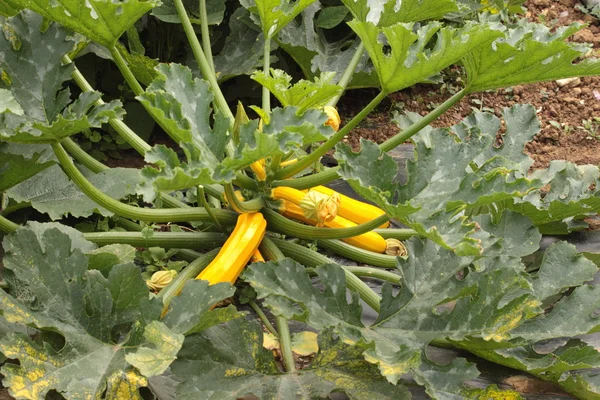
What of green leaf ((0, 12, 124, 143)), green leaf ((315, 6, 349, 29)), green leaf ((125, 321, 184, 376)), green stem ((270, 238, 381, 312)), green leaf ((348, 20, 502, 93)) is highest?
green leaf ((0, 12, 124, 143))

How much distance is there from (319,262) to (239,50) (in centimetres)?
117

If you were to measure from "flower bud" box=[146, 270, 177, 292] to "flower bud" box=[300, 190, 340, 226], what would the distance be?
427 mm

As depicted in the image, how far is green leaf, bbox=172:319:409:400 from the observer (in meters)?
1.62

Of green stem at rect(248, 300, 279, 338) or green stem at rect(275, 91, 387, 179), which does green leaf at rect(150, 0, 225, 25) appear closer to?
green stem at rect(275, 91, 387, 179)

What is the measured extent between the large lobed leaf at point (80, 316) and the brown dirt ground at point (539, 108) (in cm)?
174

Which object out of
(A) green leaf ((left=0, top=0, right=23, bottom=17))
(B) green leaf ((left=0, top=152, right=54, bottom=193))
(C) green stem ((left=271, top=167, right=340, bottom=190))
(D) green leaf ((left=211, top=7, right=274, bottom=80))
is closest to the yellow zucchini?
(C) green stem ((left=271, top=167, right=340, bottom=190))

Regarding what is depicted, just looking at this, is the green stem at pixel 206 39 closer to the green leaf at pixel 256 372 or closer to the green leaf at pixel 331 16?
the green leaf at pixel 331 16

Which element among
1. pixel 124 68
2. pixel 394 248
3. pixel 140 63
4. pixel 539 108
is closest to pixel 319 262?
pixel 394 248

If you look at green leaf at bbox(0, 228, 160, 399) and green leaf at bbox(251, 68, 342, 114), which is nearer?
green leaf at bbox(0, 228, 160, 399)

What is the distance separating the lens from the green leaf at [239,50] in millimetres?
2824

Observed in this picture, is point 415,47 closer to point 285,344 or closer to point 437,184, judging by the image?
point 437,184

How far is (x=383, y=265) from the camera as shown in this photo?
218 cm

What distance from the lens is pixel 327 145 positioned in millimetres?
1894

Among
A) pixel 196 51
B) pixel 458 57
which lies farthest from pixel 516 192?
pixel 196 51
